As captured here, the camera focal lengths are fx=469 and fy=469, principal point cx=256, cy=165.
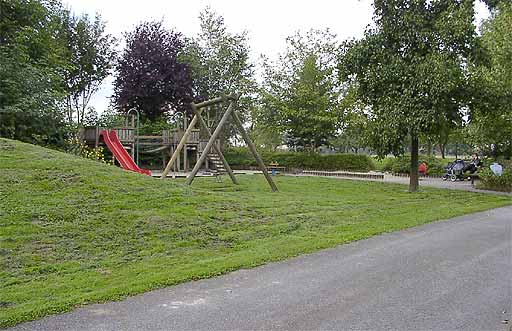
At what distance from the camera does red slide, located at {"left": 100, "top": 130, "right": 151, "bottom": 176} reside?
19438 mm

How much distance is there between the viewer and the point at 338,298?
4.61m

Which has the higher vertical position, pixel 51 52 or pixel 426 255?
pixel 51 52

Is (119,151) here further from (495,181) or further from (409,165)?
(409,165)

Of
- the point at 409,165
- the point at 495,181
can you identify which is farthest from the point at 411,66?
the point at 409,165

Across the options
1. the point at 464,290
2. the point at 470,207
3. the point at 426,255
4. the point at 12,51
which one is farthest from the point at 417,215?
the point at 12,51

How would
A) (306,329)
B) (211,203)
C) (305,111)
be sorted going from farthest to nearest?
(305,111) → (211,203) → (306,329)

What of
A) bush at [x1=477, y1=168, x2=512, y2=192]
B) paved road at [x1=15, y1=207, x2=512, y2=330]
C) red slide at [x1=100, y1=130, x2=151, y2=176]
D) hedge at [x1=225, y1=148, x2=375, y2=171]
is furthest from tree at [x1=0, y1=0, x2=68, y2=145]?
bush at [x1=477, y1=168, x2=512, y2=192]

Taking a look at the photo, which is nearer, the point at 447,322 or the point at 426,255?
the point at 447,322

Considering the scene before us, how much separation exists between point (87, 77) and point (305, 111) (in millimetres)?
15311

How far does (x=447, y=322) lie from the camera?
4020mm

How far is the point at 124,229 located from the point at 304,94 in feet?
83.3

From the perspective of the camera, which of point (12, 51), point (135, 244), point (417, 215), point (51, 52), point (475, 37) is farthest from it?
point (51, 52)

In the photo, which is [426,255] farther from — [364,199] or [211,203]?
[364,199]

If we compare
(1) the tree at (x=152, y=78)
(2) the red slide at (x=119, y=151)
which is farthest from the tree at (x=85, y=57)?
(2) the red slide at (x=119, y=151)
